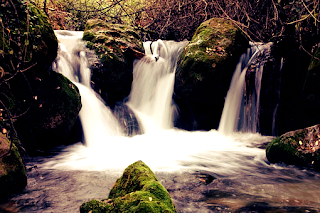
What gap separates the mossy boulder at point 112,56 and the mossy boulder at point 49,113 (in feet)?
5.47

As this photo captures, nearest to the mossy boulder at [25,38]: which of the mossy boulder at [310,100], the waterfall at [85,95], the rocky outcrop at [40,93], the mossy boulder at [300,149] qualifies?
the rocky outcrop at [40,93]

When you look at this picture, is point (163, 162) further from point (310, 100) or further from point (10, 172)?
point (310, 100)

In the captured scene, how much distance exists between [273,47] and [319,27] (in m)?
1.15

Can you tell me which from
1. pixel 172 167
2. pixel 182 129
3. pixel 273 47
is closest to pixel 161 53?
pixel 182 129

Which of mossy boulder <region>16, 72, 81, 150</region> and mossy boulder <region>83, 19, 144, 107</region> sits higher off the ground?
mossy boulder <region>83, 19, 144, 107</region>

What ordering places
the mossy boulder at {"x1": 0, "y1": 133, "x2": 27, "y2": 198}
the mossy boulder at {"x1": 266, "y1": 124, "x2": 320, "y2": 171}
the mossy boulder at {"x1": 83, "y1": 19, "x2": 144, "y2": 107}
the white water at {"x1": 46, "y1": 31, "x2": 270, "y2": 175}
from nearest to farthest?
1. the mossy boulder at {"x1": 0, "y1": 133, "x2": 27, "y2": 198}
2. the mossy boulder at {"x1": 266, "y1": 124, "x2": 320, "y2": 171}
3. the white water at {"x1": 46, "y1": 31, "x2": 270, "y2": 175}
4. the mossy boulder at {"x1": 83, "y1": 19, "x2": 144, "y2": 107}

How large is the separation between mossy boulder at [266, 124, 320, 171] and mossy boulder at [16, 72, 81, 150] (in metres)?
4.08

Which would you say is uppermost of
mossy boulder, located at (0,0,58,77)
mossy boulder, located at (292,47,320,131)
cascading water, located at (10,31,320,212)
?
mossy boulder, located at (0,0,58,77)

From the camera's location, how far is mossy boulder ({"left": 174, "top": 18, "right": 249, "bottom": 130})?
283 inches

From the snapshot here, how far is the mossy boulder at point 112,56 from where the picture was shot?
7.39 m

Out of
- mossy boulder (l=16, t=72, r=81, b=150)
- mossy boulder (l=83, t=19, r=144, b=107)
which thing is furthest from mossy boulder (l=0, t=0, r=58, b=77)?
mossy boulder (l=83, t=19, r=144, b=107)

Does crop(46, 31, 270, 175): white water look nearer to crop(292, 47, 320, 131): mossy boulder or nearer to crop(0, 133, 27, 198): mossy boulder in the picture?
crop(292, 47, 320, 131): mossy boulder

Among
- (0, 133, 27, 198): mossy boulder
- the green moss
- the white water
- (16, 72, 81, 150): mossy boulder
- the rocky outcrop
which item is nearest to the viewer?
the green moss

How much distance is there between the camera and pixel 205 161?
514 cm
